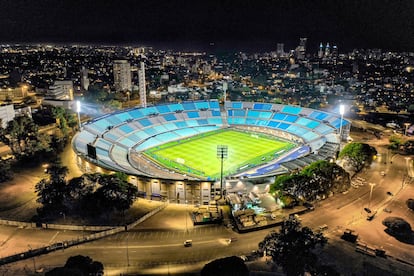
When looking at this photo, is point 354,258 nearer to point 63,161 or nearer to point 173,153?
point 173,153

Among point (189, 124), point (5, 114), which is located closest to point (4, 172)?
point (5, 114)

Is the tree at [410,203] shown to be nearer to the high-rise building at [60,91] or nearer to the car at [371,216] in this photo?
the car at [371,216]

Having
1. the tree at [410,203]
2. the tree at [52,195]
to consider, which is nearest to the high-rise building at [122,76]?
the tree at [52,195]

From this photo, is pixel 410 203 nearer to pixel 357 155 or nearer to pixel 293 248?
pixel 357 155

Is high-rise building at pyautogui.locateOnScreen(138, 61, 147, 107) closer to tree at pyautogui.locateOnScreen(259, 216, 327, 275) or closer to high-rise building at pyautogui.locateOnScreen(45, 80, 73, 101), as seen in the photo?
high-rise building at pyautogui.locateOnScreen(45, 80, 73, 101)

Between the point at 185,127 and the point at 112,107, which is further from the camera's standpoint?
the point at 112,107

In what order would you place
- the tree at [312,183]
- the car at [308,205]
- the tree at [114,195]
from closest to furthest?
1. the tree at [114,195]
2. the tree at [312,183]
3. the car at [308,205]

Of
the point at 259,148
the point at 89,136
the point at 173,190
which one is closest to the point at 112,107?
the point at 89,136
